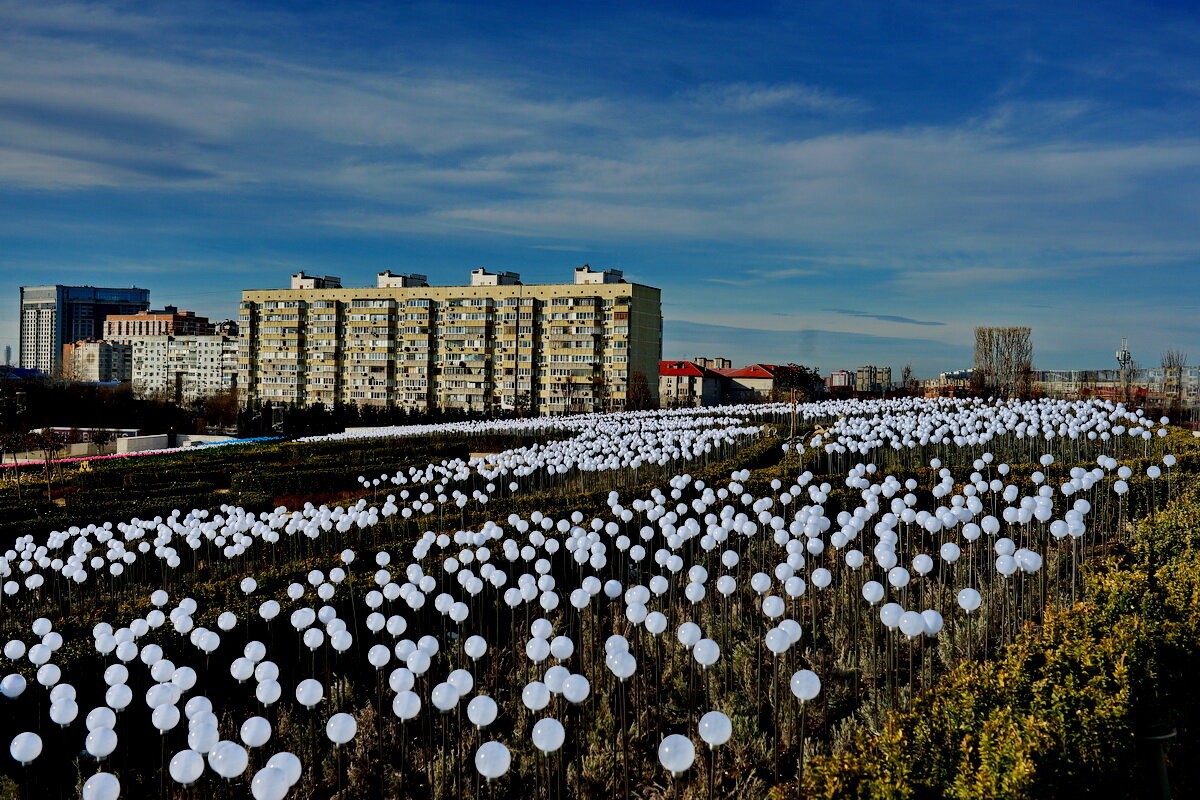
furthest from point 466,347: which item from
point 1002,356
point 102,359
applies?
point 102,359

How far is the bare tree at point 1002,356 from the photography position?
54.0m

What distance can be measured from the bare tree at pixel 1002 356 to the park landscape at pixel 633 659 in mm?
42962

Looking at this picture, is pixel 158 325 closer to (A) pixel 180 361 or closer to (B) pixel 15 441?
(A) pixel 180 361

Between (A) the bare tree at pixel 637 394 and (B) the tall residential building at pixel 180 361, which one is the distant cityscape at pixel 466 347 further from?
(B) the tall residential building at pixel 180 361

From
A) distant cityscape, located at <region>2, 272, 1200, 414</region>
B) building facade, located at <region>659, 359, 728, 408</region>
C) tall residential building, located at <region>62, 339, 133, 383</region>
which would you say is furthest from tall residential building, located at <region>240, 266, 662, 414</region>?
tall residential building, located at <region>62, 339, 133, 383</region>

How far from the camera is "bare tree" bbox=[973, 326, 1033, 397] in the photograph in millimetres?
53969

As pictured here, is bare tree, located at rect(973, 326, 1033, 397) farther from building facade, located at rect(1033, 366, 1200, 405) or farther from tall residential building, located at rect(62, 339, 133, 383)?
tall residential building, located at rect(62, 339, 133, 383)

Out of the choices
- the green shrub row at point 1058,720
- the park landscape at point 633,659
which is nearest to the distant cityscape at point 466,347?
the park landscape at point 633,659

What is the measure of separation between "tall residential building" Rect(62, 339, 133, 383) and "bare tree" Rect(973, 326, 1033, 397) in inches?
5371

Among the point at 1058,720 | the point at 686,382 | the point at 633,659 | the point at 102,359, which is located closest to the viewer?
the point at 1058,720

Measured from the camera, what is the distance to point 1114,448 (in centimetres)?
1794

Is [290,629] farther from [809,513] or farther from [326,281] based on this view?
[326,281]

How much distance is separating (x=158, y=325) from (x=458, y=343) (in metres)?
113

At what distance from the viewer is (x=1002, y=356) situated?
182 ft
